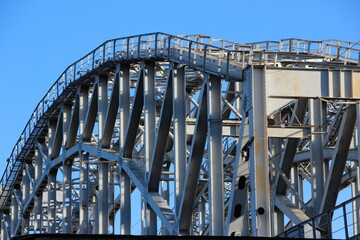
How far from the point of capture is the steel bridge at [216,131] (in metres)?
44.3

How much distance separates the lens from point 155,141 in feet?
181

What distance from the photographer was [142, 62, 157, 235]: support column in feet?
188

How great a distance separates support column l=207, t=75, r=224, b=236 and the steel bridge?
1.7 inches

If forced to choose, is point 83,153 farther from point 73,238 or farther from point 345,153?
point 73,238

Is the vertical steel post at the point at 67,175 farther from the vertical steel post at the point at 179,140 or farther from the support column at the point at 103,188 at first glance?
the vertical steel post at the point at 179,140

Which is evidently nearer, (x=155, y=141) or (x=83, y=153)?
(x=155, y=141)

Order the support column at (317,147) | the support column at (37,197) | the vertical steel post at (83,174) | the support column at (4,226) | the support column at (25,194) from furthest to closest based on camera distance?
the support column at (4,226) → the support column at (25,194) → the support column at (37,197) → the vertical steel post at (83,174) → the support column at (317,147)

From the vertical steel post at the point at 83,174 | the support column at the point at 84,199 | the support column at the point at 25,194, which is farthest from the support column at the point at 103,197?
the support column at the point at 25,194

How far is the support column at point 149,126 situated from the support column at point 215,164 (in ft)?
26.2

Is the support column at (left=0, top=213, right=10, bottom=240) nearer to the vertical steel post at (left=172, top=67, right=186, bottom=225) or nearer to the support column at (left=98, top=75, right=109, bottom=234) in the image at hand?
the support column at (left=98, top=75, right=109, bottom=234)

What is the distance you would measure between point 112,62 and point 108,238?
2973cm

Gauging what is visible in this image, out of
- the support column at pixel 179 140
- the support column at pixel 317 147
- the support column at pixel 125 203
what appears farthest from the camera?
the support column at pixel 125 203

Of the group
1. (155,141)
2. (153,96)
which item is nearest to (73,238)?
(155,141)

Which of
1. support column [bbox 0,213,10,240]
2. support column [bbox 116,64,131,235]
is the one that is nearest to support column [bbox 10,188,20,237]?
support column [bbox 0,213,10,240]
